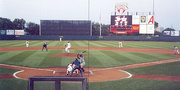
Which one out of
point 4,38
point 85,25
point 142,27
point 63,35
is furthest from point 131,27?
point 4,38

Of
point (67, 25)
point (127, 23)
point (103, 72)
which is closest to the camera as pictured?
point (103, 72)

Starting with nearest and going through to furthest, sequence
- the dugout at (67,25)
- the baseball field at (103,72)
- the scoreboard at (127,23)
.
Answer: the baseball field at (103,72)
the scoreboard at (127,23)
the dugout at (67,25)

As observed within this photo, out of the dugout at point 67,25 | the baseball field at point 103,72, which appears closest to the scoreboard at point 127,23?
the dugout at point 67,25

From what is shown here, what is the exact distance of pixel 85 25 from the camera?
34.2m

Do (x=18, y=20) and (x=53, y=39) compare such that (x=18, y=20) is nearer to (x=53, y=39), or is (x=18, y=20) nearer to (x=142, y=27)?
(x=53, y=39)

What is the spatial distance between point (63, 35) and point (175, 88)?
37701mm

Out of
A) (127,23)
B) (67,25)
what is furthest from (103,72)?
(67,25)

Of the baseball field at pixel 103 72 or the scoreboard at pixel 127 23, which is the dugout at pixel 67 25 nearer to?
the scoreboard at pixel 127 23

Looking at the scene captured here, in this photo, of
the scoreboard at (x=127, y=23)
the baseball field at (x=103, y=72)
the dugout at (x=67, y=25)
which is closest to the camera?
the baseball field at (x=103, y=72)

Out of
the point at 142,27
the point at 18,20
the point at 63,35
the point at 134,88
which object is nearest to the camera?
the point at 134,88

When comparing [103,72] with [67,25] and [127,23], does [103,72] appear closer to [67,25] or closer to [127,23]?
[127,23]

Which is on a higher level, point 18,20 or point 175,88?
point 18,20

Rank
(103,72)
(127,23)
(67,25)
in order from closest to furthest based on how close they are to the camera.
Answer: (103,72)
(127,23)
(67,25)

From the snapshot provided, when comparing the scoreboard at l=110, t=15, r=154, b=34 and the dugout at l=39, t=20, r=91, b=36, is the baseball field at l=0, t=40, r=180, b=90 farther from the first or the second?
the dugout at l=39, t=20, r=91, b=36
